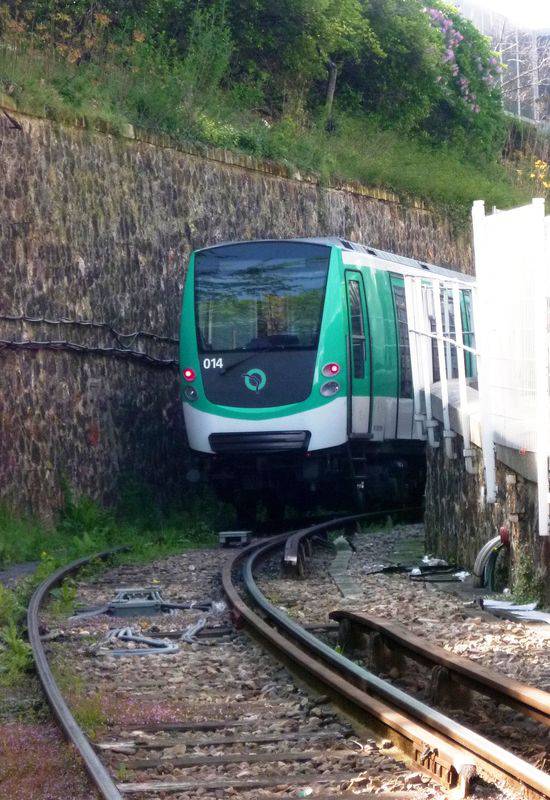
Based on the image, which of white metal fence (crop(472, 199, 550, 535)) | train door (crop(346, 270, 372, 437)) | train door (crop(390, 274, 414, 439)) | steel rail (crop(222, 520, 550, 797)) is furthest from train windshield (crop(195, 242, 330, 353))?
steel rail (crop(222, 520, 550, 797))

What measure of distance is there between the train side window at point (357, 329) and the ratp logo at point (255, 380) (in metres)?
1.13

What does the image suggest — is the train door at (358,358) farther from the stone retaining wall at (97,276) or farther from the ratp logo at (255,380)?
the stone retaining wall at (97,276)

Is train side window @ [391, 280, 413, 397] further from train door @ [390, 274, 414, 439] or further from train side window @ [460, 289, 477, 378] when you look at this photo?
train side window @ [460, 289, 477, 378]

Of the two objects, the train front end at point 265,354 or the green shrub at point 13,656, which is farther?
the train front end at point 265,354

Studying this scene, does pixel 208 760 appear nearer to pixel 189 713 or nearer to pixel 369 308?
pixel 189 713

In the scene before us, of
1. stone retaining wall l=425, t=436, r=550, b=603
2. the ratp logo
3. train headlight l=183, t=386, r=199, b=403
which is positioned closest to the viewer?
stone retaining wall l=425, t=436, r=550, b=603

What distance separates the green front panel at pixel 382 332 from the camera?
51.9ft

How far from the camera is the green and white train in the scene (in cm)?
1498

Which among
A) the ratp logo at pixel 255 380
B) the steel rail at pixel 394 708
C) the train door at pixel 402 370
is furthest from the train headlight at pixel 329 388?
the steel rail at pixel 394 708

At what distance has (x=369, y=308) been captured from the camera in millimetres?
15766

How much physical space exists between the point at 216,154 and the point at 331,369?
5.68 meters

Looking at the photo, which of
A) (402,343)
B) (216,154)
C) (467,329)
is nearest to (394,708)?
(402,343)

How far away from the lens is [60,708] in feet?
19.3

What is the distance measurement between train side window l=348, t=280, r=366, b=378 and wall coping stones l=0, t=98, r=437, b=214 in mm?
4229
